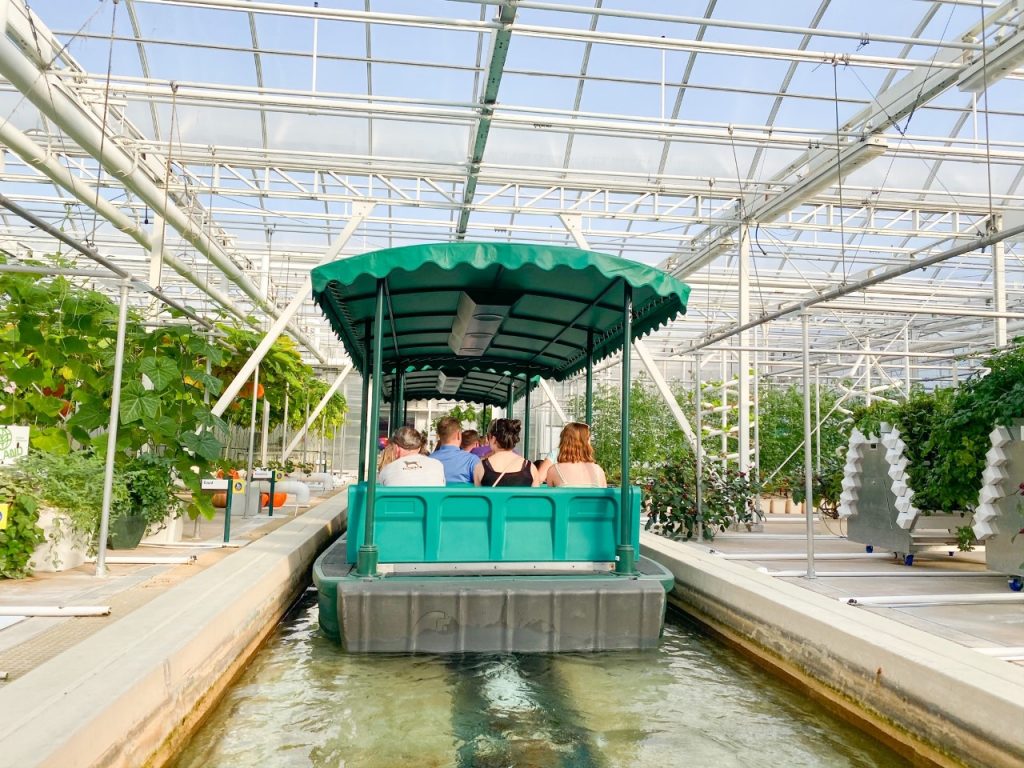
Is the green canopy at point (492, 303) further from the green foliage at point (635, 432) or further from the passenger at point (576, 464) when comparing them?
the green foliage at point (635, 432)

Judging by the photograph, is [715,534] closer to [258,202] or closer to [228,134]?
[228,134]

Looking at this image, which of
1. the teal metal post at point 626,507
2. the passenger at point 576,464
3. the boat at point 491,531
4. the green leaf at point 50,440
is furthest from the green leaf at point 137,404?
the teal metal post at point 626,507

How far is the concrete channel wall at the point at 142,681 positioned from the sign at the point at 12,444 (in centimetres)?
176

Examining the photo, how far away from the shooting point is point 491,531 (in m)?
6.06

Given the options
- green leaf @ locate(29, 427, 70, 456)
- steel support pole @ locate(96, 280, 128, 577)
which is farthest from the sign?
green leaf @ locate(29, 427, 70, 456)

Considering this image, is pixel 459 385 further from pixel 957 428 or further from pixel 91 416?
pixel 957 428

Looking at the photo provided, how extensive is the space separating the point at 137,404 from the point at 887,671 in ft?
22.5

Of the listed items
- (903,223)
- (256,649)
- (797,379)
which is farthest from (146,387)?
(797,379)

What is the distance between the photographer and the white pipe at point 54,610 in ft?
15.8

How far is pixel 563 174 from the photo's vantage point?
522 inches

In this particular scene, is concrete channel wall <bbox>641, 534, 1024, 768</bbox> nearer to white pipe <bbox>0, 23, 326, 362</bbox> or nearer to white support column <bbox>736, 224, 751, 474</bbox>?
white support column <bbox>736, 224, 751, 474</bbox>

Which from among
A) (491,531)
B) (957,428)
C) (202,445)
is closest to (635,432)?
(957,428)

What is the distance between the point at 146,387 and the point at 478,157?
5.57 meters

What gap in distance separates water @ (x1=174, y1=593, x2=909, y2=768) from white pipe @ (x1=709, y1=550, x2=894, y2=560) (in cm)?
278
